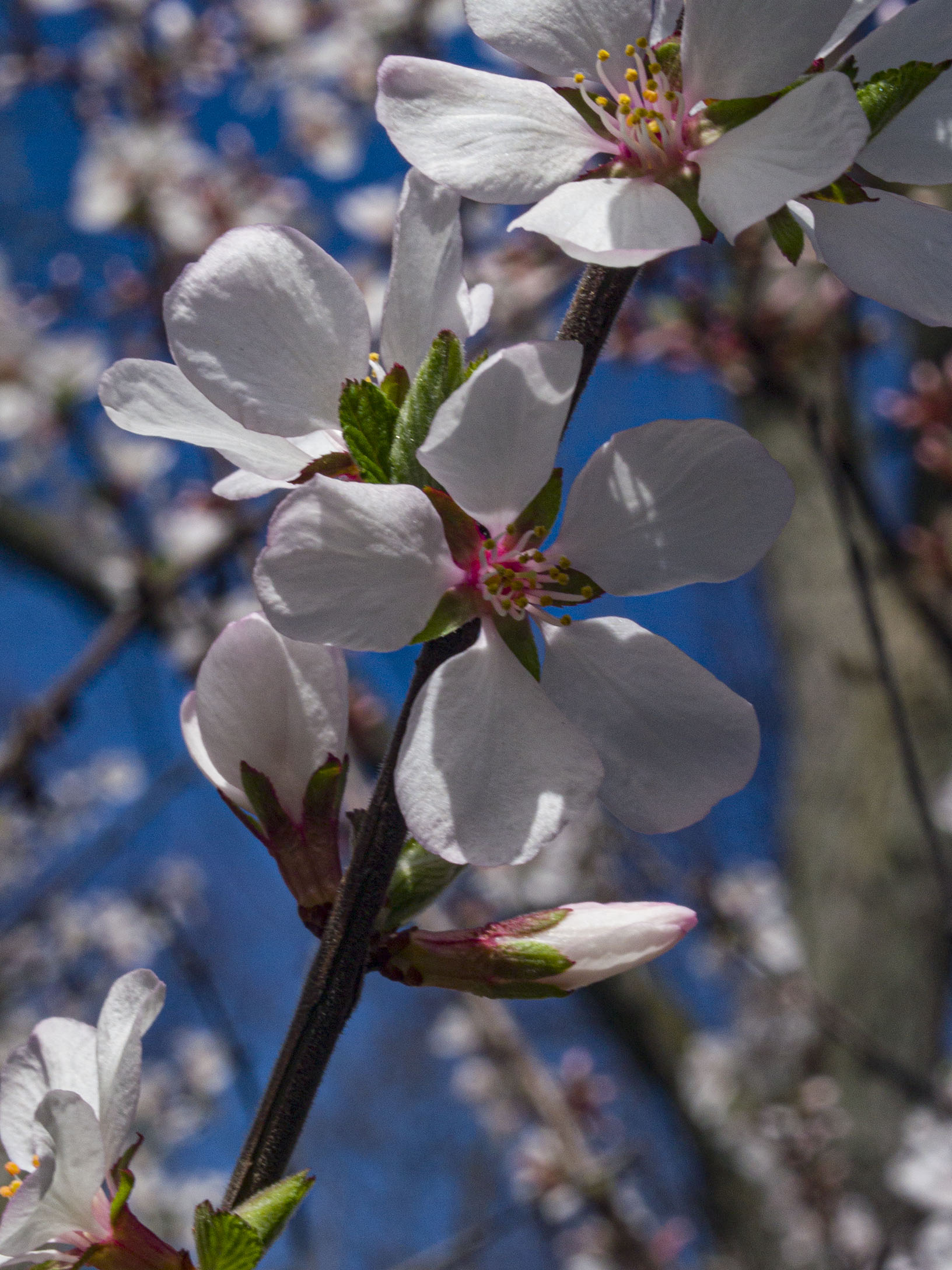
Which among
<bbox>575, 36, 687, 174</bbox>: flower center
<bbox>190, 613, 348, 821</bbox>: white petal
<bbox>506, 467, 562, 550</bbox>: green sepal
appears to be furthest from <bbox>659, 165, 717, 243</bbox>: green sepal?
<bbox>190, 613, 348, 821</bbox>: white petal

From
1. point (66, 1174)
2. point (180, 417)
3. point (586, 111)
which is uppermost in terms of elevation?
point (586, 111)

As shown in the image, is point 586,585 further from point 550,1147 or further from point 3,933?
point 550,1147

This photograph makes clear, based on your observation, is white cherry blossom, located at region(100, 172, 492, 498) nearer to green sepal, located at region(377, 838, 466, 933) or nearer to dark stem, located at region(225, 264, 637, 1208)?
dark stem, located at region(225, 264, 637, 1208)

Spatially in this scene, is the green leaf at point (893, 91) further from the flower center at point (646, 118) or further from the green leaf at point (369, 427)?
the green leaf at point (369, 427)

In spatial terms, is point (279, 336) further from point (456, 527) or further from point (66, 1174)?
point (66, 1174)

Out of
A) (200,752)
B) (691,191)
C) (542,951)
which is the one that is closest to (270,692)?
(200,752)

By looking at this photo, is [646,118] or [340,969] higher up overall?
[646,118]

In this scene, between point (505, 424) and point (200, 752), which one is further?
point (200, 752)
